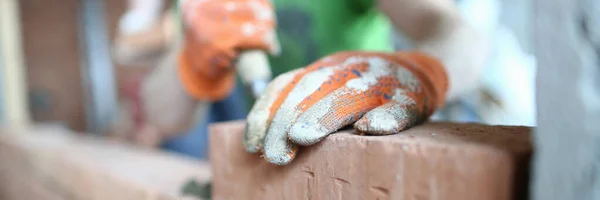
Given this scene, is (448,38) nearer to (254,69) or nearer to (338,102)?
(254,69)

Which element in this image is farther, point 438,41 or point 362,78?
point 438,41

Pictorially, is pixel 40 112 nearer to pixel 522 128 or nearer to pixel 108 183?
pixel 108 183

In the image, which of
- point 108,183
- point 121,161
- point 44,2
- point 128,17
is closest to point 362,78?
point 108,183

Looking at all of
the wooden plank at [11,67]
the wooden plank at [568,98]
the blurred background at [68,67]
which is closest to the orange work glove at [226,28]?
the wooden plank at [568,98]

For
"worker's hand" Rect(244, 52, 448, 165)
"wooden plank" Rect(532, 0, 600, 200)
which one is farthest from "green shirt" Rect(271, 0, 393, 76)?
"wooden plank" Rect(532, 0, 600, 200)

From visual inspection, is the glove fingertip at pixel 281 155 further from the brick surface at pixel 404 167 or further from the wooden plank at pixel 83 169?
the wooden plank at pixel 83 169

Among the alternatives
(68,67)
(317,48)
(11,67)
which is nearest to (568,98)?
(317,48)
